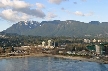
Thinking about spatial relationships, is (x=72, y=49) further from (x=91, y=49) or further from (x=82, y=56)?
(x=82, y=56)

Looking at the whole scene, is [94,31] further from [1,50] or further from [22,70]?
[22,70]

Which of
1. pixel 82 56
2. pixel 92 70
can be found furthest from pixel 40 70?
pixel 82 56

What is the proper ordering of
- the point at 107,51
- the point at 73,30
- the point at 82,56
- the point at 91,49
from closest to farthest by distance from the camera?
the point at 82,56, the point at 107,51, the point at 91,49, the point at 73,30

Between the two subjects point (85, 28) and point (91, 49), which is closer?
point (91, 49)

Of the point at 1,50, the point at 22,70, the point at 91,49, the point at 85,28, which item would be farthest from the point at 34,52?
the point at 85,28

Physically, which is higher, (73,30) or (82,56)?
(73,30)

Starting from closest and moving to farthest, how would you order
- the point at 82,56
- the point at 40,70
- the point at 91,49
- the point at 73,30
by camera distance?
→ the point at 40,70 → the point at 82,56 → the point at 91,49 → the point at 73,30

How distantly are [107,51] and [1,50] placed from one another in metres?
24.9

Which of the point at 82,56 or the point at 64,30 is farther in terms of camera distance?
the point at 64,30

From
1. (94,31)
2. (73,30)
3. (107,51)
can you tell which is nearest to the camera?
(107,51)

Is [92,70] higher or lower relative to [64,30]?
lower

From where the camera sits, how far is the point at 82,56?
177ft

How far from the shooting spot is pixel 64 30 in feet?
647

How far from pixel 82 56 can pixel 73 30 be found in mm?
137330
